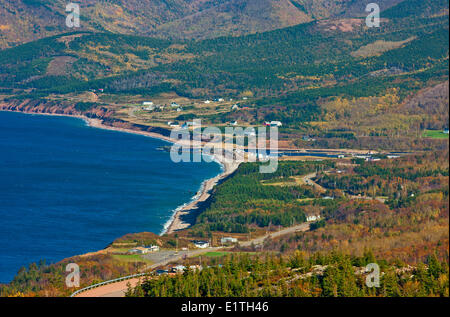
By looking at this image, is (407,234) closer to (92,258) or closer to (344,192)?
(92,258)

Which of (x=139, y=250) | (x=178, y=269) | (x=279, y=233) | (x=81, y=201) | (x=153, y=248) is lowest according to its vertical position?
(x=178, y=269)

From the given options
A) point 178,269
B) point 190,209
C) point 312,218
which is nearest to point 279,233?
point 312,218

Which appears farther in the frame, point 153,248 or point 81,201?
point 81,201

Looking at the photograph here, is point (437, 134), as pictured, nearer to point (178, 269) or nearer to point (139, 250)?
point (178, 269)

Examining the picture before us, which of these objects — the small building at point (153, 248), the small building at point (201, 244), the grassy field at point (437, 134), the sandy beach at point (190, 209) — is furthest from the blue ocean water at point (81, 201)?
the grassy field at point (437, 134)

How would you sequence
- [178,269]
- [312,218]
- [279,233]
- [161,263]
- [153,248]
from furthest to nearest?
[312,218], [279,233], [153,248], [161,263], [178,269]

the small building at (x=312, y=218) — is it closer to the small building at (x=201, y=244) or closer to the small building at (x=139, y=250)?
the small building at (x=201, y=244)

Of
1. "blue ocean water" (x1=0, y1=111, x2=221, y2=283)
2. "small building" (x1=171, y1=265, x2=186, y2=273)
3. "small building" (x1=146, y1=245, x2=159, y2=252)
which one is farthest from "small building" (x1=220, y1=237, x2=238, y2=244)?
"small building" (x1=171, y1=265, x2=186, y2=273)

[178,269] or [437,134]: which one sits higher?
[437,134]

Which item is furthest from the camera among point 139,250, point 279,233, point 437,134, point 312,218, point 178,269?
point 312,218
